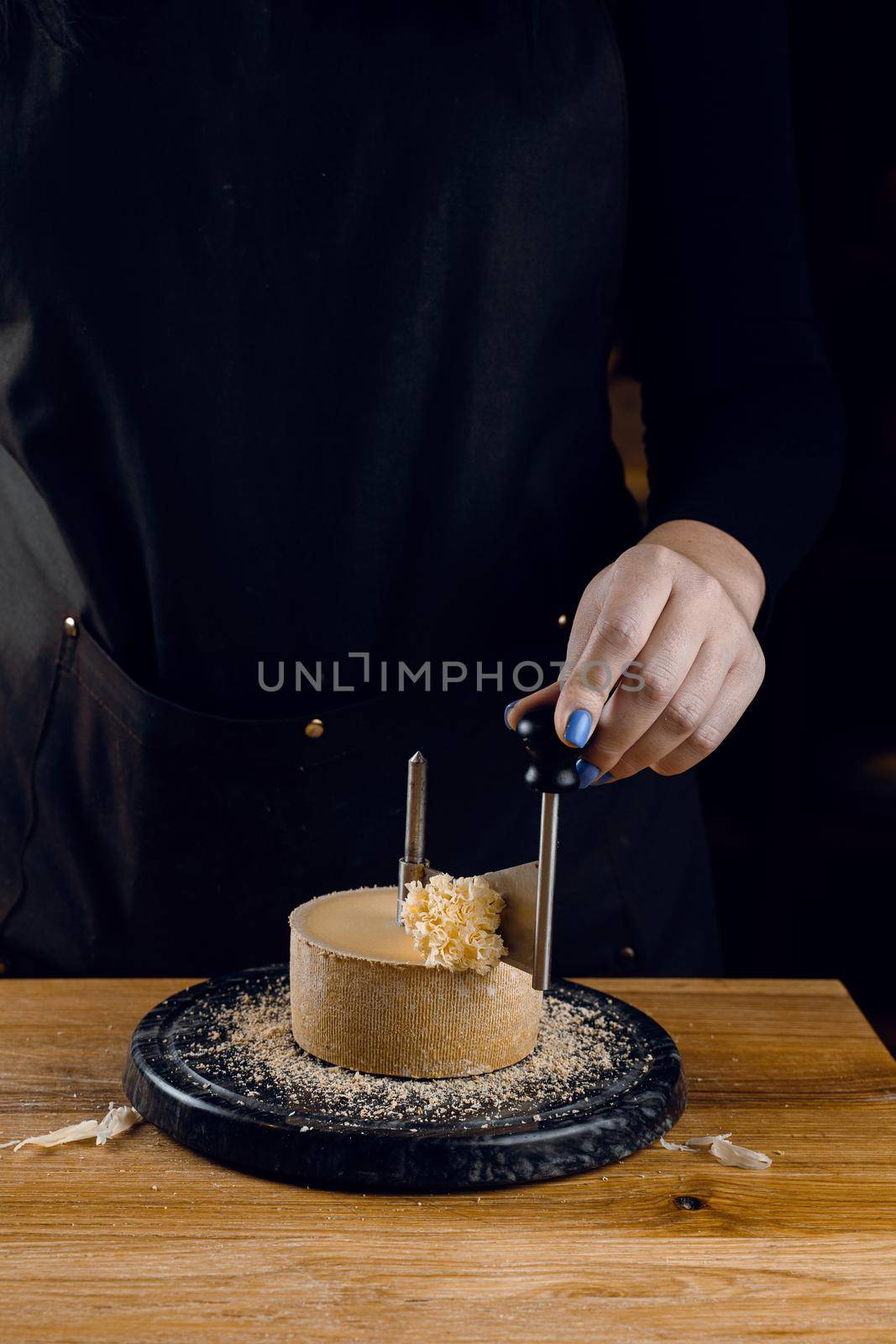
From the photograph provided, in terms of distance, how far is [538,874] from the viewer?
1.07m

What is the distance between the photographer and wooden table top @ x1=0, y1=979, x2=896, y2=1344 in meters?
0.79

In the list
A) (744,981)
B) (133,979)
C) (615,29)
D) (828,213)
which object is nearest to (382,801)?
(133,979)

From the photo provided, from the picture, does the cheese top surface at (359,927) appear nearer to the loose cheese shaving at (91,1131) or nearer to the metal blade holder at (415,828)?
the metal blade holder at (415,828)

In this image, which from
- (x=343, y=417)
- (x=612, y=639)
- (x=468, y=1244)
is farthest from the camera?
(x=343, y=417)

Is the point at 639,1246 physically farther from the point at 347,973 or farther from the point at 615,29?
the point at 615,29

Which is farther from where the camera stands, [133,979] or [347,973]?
[133,979]

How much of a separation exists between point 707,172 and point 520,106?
260mm

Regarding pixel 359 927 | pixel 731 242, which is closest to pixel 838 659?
pixel 731 242

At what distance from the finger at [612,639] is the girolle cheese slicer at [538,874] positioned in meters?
0.02

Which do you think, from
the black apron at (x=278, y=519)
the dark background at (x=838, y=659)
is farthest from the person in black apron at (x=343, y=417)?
the dark background at (x=838, y=659)

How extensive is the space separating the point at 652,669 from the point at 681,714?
70 mm

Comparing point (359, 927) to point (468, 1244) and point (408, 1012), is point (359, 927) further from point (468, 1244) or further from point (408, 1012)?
point (468, 1244)

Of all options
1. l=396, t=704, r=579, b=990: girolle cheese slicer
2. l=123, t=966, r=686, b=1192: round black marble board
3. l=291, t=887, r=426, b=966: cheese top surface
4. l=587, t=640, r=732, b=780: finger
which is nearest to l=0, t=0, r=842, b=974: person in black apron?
l=587, t=640, r=732, b=780: finger

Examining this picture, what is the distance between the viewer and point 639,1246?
877mm
